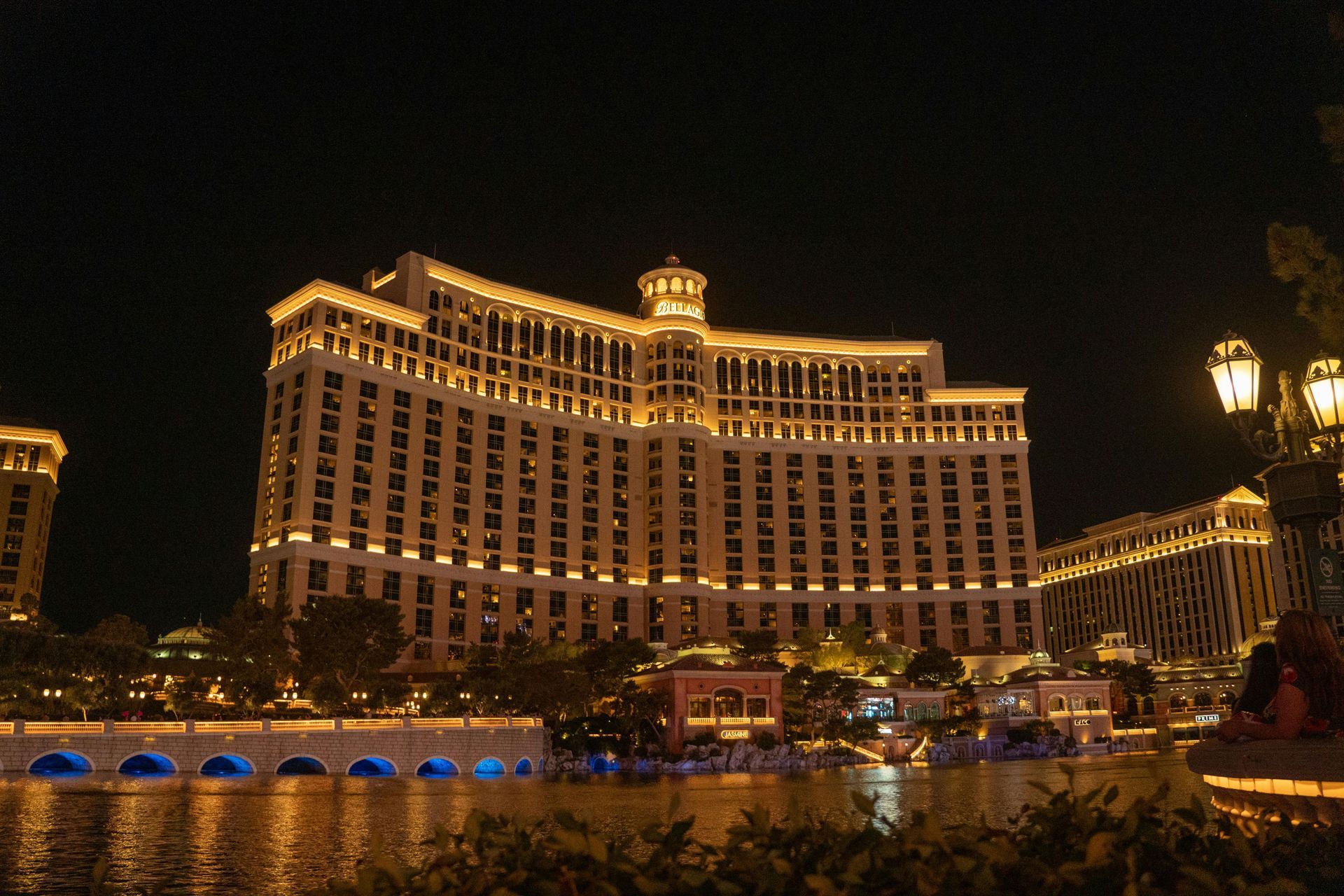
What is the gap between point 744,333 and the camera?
456ft

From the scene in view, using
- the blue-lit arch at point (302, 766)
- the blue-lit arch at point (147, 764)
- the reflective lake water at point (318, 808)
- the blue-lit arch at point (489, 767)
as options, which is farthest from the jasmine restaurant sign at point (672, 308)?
the blue-lit arch at point (147, 764)

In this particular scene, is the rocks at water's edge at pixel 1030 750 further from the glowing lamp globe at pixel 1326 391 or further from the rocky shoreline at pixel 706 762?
the glowing lamp globe at pixel 1326 391

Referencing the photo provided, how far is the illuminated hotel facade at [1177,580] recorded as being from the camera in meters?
156

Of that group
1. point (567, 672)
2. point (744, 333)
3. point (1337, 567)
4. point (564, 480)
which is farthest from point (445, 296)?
point (1337, 567)

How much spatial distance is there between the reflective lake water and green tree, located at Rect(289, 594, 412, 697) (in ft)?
67.3

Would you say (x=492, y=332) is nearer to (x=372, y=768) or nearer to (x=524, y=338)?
(x=524, y=338)

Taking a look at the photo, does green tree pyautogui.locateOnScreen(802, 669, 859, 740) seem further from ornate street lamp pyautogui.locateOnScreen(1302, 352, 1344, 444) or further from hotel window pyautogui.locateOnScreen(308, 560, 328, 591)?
ornate street lamp pyautogui.locateOnScreen(1302, 352, 1344, 444)

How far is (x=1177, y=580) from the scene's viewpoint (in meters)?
166

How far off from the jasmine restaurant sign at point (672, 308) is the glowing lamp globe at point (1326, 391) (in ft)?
398

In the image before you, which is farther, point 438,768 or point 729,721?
point 729,721

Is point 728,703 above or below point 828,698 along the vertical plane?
below

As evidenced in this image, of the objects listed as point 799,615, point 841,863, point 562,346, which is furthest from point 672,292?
point 841,863

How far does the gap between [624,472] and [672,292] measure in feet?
82.3

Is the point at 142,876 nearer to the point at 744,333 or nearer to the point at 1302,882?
Result: the point at 1302,882
